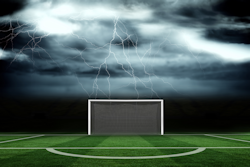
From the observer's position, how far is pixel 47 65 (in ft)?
87.5

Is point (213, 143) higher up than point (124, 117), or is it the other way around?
point (124, 117)

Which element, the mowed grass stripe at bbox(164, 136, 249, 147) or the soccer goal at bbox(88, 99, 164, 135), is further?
the soccer goal at bbox(88, 99, 164, 135)

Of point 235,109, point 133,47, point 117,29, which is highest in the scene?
point 117,29

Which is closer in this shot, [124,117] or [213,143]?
[213,143]

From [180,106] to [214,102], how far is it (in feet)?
18.7

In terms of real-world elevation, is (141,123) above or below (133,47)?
below

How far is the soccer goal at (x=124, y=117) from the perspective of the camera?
1593cm

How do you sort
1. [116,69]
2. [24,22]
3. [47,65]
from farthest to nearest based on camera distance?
1. [47,65]
2. [116,69]
3. [24,22]

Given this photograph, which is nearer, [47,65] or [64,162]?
[64,162]

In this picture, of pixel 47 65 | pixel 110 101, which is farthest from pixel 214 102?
pixel 110 101

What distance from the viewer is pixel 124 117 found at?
1644cm

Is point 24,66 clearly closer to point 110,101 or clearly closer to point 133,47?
point 133,47

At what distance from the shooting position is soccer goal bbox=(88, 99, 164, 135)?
15.9 metres

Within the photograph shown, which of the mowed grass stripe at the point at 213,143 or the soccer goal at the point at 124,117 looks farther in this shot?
the soccer goal at the point at 124,117
